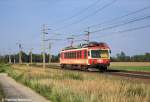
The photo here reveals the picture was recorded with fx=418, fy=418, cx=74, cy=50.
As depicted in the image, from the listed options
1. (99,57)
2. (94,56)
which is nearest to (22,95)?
(94,56)

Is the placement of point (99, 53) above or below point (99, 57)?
above

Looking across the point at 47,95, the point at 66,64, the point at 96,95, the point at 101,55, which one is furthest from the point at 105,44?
the point at 96,95

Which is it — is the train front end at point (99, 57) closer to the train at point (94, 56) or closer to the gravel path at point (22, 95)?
the train at point (94, 56)

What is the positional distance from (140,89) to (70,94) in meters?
3.59

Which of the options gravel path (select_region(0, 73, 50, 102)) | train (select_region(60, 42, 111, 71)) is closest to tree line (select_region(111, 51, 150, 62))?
train (select_region(60, 42, 111, 71))

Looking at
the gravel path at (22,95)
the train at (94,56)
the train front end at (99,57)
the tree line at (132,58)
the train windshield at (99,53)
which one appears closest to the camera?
the gravel path at (22,95)

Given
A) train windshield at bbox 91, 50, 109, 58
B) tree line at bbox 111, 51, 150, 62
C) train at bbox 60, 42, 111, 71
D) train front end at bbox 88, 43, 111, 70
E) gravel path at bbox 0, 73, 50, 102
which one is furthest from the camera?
tree line at bbox 111, 51, 150, 62

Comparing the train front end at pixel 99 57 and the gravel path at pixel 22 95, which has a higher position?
the train front end at pixel 99 57

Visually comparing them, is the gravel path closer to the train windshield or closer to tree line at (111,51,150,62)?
the train windshield

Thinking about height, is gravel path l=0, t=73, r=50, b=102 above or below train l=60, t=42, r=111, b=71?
below

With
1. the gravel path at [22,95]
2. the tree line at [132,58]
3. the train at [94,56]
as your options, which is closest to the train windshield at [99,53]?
the train at [94,56]

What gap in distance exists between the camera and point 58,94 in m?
18.8

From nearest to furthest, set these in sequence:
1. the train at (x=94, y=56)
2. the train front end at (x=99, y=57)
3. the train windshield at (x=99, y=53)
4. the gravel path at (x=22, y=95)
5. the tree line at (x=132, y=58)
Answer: the gravel path at (x=22, y=95), the train front end at (x=99, y=57), the train at (x=94, y=56), the train windshield at (x=99, y=53), the tree line at (x=132, y=58)

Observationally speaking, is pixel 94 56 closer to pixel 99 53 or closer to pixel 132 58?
pixel 99 53
